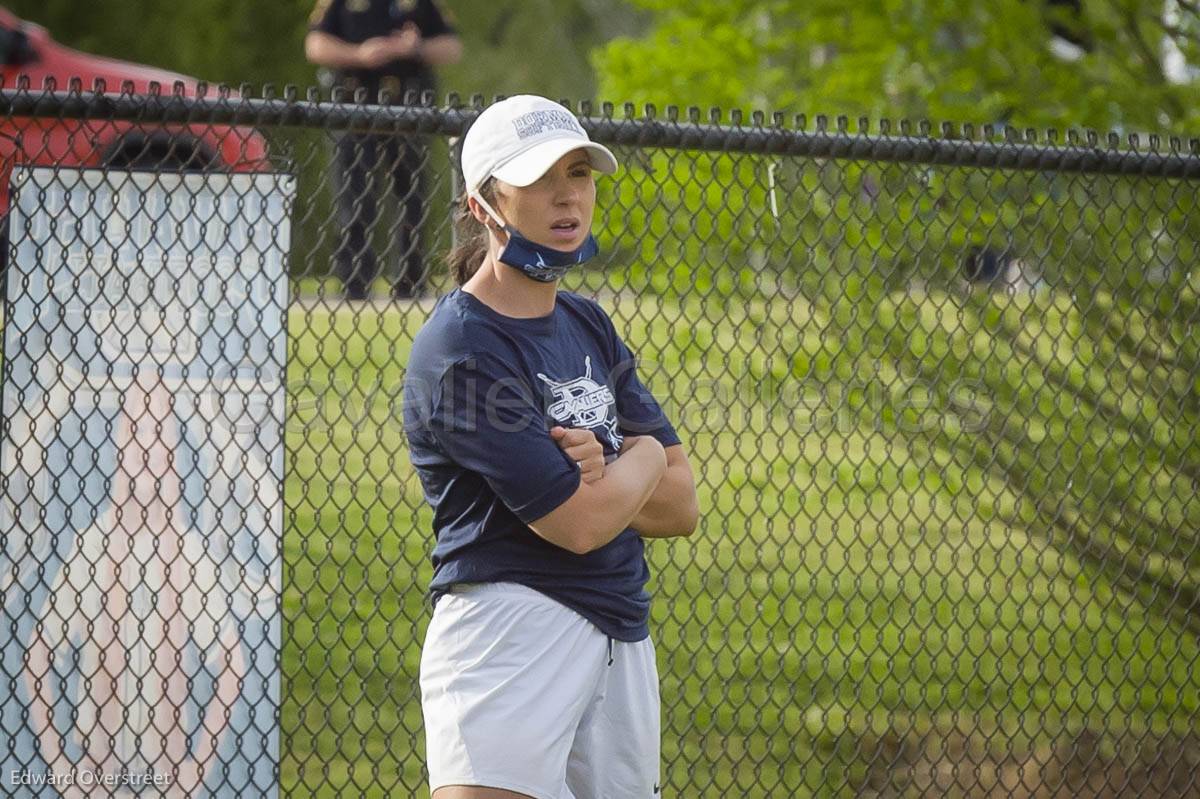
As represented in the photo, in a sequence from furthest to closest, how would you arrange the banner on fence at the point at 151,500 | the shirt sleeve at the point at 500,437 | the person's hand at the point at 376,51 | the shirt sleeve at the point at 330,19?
the shirt sleeve at the point at 330,19 → the person's hand at the point at 376,51 → the banner on fence at the point at 151,500 → the shirt sleeve at the point at 500,437

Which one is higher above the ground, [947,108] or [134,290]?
[947,108]

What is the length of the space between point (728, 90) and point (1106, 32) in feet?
4.20

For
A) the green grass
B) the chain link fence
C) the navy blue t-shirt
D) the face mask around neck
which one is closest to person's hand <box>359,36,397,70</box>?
the green grass

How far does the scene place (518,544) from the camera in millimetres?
2646

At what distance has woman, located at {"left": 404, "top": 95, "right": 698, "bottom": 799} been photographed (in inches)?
99.9

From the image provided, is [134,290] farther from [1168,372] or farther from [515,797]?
[1168,372]

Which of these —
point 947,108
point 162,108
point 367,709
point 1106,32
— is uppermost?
point 1106,32

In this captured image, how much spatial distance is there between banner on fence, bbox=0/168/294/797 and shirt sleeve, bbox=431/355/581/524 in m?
1.18

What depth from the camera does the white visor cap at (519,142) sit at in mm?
2609

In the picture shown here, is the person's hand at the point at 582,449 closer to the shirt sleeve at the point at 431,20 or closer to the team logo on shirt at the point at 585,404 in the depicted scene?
the team logo on shirt at the point at 585,404

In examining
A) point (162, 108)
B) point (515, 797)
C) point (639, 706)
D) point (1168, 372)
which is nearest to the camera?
point (515, 797)

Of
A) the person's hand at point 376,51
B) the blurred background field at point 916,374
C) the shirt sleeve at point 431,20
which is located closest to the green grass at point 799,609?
the blurred background field at point 916,374

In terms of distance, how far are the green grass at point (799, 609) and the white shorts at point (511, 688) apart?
128 cm

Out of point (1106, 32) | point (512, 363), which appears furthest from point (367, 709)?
point (1106, 32)
